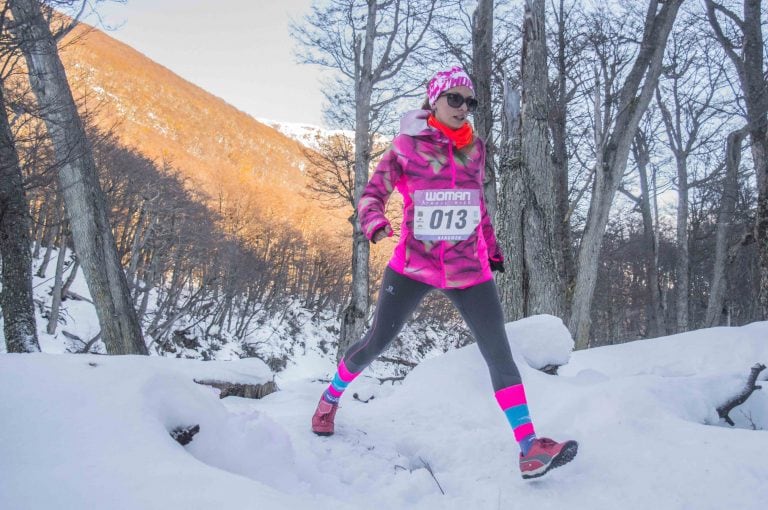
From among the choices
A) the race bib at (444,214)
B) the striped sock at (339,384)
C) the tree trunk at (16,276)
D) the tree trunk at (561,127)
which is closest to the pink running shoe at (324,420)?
the striped sock at (339,384)

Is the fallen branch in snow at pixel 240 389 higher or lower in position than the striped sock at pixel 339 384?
lower

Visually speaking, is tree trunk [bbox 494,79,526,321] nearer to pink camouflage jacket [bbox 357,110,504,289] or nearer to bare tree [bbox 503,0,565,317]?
bare tree [bbox 503,0,565,317]

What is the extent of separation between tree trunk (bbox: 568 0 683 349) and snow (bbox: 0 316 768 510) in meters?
3.49

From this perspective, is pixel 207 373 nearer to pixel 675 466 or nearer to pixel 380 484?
pixel 380 484

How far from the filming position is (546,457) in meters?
1.79

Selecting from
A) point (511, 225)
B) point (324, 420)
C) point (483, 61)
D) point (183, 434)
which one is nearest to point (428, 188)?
point (324, 420)

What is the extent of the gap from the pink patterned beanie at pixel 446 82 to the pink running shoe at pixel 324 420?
1658 mm

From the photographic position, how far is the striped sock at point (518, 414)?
77.0 inches

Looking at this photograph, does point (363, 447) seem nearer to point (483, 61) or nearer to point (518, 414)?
point (518, 414)

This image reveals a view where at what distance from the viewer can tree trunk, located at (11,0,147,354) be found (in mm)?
5582

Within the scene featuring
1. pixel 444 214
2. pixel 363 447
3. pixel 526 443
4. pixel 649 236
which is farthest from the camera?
pixel 649 236

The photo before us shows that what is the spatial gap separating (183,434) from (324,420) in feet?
2.83

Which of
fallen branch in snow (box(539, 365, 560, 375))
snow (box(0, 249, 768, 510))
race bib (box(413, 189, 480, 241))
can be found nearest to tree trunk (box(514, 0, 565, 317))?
fallen branch in snow (box(539, 365, 560, 375))

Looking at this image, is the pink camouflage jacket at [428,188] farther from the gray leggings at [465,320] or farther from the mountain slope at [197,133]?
the mountain slope at [197,133]
